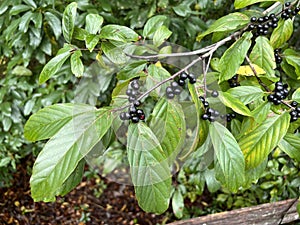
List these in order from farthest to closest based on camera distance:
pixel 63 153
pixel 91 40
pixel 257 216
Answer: pixel 257 216, pixel 91 40, pixel 63 153

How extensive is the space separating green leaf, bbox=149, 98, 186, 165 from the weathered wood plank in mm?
925

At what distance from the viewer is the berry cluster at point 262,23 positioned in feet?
3.28

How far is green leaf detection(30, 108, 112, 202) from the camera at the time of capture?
725 millimetres

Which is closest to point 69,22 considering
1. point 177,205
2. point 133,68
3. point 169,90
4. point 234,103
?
point 133,68

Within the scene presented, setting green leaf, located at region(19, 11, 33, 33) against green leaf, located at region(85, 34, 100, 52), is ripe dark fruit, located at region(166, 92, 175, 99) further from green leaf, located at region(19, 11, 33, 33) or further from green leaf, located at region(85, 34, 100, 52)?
green leaf, located at region(19, 11, 33, 33)

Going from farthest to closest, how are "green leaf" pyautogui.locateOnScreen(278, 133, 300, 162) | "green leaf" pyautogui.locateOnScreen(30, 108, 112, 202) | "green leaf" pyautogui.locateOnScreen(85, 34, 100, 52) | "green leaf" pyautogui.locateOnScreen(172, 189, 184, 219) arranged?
1. "green leaf" pyautogui.locateOnScreen(172, 189, 184, 219)
2. "green leaf" pyautogui.locateOnScreen(278, 133, 300, 162)
3. "green leaf" pyautogui.locateOnScreen(85, 34, 100, 52)
4. "green leaf" pyautogui.locateOnScreen(30, 108, 112, 202)

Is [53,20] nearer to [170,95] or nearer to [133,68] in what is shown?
[133,68]

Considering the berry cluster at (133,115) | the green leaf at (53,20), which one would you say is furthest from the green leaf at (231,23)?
the green leaf at (53,20)

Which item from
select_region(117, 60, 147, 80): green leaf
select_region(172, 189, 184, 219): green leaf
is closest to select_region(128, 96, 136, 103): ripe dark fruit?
select_region(117, 60, 147, 80): green leaf

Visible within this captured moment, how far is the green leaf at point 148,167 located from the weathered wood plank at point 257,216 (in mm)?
901

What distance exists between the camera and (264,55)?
3.32 feet

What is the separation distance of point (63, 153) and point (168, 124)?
207mm

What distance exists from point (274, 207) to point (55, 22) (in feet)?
3.95

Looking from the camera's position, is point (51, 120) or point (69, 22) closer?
point (51, 120)
